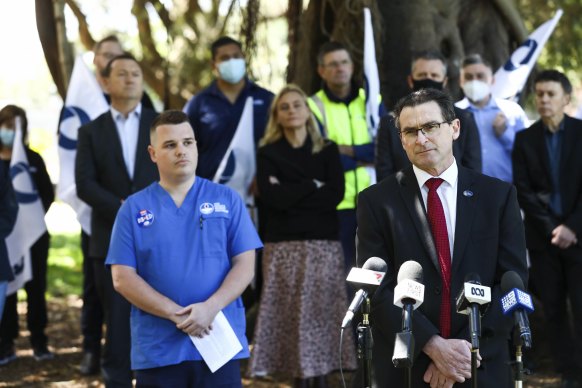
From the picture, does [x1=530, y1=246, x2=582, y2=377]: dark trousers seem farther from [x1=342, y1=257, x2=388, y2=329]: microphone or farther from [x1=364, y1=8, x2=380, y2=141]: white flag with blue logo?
[x1=342, y1=257, x2=388, y2=329]: microphone

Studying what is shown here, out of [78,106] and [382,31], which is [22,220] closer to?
[78,106]

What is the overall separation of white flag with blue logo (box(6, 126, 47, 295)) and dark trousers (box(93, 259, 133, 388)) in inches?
94.8

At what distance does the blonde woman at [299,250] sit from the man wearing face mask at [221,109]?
74cm

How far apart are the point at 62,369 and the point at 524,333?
614cm

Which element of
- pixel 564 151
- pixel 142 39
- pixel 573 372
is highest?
pixel 142 39

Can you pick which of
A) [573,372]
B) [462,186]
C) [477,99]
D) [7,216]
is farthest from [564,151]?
[7,216]

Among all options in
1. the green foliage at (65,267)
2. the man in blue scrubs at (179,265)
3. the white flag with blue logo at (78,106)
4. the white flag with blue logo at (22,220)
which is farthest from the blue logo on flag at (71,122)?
the green foliage at (65,267)

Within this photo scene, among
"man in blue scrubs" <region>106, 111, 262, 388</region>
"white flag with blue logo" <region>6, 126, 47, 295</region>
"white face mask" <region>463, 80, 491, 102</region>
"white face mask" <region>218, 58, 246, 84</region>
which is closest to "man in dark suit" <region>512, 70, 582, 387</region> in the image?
"white face mask" <region>463, 80, 491, 102</region>

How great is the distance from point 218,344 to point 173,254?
514 mm

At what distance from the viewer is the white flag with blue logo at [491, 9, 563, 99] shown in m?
Result: 9.02

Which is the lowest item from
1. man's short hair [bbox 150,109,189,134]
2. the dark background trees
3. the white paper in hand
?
the white paper in hand

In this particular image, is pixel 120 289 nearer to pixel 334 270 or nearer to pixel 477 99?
pixel 334 270

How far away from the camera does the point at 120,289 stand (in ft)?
17.6

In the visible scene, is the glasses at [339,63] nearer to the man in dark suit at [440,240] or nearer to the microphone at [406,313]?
the man in dark suit at [440,240]
